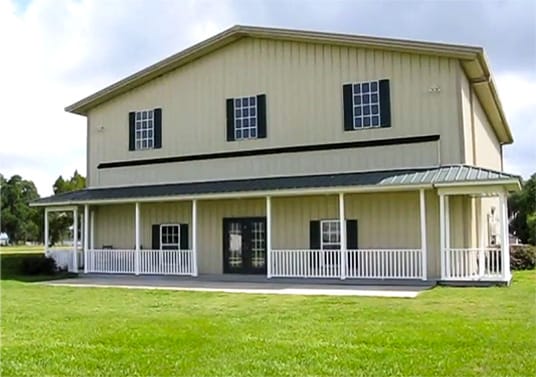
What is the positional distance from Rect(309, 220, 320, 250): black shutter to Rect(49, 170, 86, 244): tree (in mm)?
21324

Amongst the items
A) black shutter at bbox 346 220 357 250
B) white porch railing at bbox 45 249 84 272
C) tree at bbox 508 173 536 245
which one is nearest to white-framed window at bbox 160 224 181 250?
white porch railing at bbox 45 249 84 272

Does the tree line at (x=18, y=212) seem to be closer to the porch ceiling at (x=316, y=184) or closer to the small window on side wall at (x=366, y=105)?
the porch ceiling at (x=316, y=184)

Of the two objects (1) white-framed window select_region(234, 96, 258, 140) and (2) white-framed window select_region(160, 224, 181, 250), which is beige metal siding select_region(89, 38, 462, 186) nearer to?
(1) white-framed window select_region(234, 96, 258, 140)

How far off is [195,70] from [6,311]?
39.9 ft

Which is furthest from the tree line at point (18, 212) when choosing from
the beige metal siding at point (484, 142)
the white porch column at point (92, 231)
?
the beige metal siding at point (484, 142)

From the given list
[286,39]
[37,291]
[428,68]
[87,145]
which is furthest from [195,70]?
[37,291]

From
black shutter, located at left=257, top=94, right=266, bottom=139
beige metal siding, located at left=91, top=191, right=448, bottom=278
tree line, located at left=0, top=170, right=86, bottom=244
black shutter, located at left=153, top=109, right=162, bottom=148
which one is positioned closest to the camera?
beige metal siding, located at left=91, top=191, right=448, bottom=278

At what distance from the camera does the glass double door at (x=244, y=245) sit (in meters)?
19.7

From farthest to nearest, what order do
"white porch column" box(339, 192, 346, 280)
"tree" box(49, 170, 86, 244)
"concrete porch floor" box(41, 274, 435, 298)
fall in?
"tree" box(49, 170, 86, 244) < "white porch column" box(339, 192, 346, 280) < "concrete porch floor" box(41, 274, 435, 298)

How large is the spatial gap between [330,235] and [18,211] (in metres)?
67.8

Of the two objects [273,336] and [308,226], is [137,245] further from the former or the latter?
[273,336]

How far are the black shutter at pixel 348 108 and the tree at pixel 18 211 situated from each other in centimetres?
6165

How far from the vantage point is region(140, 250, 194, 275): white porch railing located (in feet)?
65.7

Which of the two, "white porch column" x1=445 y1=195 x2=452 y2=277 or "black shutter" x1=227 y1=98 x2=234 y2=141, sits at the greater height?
"black shutter" x1=227 y1=98 x2=234 y2=141
